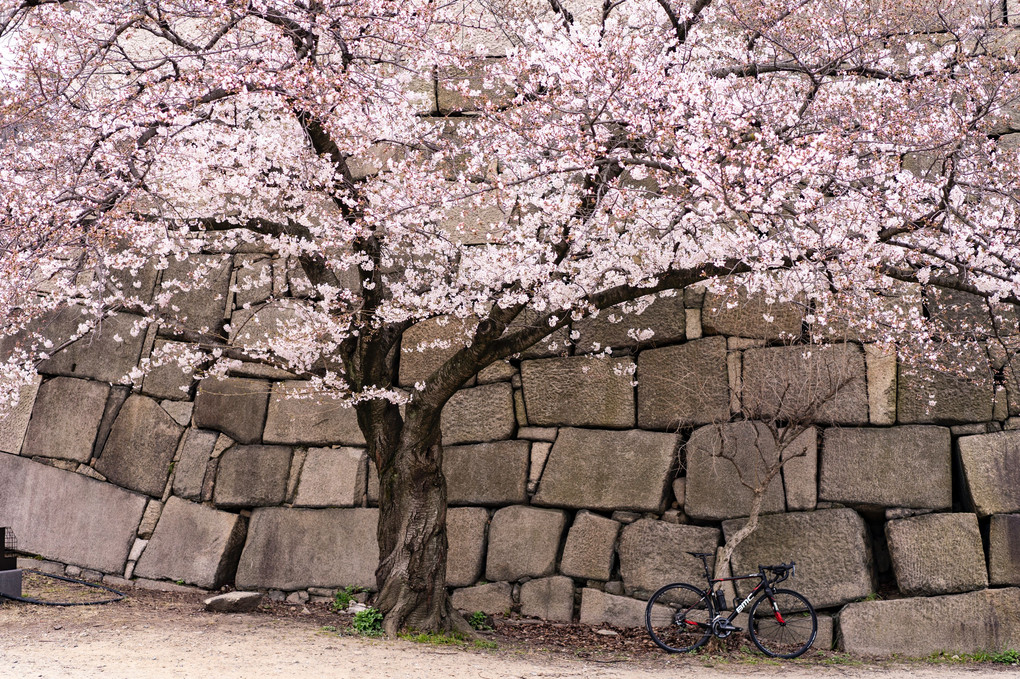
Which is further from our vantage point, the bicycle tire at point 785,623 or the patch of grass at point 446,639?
the bicycle tire at point 785,623

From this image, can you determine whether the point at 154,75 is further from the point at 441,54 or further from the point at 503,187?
the point at 503,187

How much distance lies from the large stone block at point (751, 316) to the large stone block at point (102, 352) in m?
4.82

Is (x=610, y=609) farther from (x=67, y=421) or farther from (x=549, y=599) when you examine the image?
(x=67, y=421)

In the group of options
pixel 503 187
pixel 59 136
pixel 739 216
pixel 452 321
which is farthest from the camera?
pixel 452 321

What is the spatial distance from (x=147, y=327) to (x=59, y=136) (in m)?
1.85

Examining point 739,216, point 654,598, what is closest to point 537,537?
point 654,598

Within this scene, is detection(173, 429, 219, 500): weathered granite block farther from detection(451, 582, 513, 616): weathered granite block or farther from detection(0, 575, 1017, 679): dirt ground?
detection(451, 582, 513, 616): weathered granite block

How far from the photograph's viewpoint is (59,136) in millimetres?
6094

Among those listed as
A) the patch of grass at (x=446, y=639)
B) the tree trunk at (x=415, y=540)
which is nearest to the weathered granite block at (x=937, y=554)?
the patch of grass at (x=446, y=639)

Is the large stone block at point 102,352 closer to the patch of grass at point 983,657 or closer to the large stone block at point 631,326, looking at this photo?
the large stone block at point 631,326

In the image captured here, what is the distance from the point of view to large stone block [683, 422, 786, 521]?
586 centimetres

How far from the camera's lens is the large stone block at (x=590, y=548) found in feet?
19.7

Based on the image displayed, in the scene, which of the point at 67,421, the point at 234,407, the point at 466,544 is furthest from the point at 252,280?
the point at 466,544

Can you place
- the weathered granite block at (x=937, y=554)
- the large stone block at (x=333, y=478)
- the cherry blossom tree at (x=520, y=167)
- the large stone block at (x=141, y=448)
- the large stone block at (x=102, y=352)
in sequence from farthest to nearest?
the large stone block at (x=102, y=352) < the large stone block at (x=141, y=448) < the large stone block at (x=333, y=478) < the weathered granite block at (x=937, y=554) < the cherry blossom tree at (x=520, y=167)
